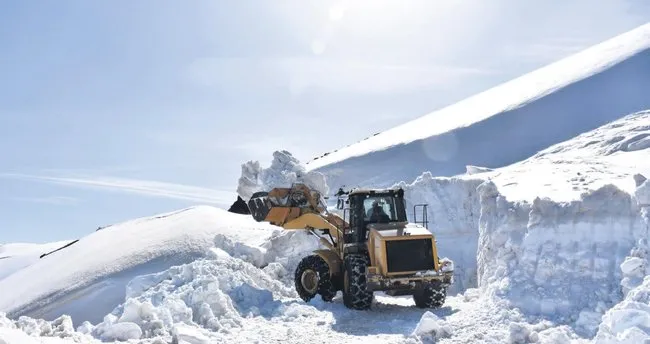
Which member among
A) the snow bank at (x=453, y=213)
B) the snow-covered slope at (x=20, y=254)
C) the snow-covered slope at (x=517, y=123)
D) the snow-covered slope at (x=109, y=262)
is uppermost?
the snow-covered slope at (x=517, y=123)

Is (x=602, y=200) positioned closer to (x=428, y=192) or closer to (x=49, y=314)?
(x=428, y=192)

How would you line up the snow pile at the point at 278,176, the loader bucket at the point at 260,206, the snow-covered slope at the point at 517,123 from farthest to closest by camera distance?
the snow-covered slope at the point at 517,123 < the snow pile at the point at 278,176 < the loader bucket at the point at 260,206

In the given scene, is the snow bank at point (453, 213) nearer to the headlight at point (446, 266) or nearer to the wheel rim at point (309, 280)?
the headlight at point (446, 266)

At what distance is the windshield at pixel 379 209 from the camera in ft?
38.8

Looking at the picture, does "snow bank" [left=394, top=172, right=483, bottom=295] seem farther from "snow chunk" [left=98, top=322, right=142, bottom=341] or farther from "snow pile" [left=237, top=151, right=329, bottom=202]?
"snow chunk" [left=98, top=322, right=142, bottom=341]

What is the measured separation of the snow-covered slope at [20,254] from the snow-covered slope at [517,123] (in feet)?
41.7

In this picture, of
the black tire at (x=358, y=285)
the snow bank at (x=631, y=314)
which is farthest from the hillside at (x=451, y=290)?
the black tire at (x=358, y=285)

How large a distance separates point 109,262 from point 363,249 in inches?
297

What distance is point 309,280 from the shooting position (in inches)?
481

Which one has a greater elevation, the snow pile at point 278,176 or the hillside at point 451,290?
the snow pile at point 278,176

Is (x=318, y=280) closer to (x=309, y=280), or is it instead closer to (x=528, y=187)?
(x=309, y=280)

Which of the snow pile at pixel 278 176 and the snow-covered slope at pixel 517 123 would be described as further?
the snow-covered slope at pixel 517 123

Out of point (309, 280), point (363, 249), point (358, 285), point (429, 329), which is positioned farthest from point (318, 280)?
point (429, 329)

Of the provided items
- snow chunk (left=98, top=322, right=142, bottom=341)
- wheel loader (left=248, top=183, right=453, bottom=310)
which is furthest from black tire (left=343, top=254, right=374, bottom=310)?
snow chunk (left=98, top=322, right=142, bottom=341)
